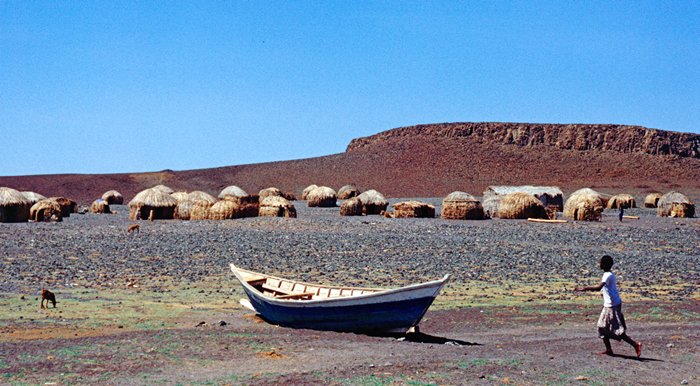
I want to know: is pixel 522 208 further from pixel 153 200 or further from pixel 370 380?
pixel 370 380

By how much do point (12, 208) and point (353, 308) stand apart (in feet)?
99.7

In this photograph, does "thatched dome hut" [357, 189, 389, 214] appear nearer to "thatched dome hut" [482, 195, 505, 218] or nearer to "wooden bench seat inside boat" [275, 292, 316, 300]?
"thatched dome hut" [482, 195, 505, 218]

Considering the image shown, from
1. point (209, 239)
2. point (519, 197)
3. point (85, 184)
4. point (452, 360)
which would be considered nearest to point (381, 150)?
point (85, 184)

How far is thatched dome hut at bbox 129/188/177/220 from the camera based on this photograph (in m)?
40.2

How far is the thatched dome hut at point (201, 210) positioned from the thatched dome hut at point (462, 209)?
12090 mm

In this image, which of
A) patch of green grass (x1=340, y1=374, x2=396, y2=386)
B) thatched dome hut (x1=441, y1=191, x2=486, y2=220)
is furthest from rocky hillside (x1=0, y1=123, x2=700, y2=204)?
patch of green grass (x1=340, y1=374, x2=396, y2=386)

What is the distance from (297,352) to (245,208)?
30.2 metres

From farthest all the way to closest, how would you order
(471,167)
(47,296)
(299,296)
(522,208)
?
(471,167), (522,208), (47,296), (299,296)

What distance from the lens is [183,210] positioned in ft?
134

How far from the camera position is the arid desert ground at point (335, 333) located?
952 centimetres

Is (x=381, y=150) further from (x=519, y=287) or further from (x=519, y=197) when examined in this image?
(x=519, y=287)

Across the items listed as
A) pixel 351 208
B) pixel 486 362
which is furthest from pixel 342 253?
pixel 351 208

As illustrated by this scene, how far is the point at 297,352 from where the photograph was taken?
415 inches

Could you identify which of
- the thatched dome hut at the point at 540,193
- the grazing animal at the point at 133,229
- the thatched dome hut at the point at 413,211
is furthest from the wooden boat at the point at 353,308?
the thatched dome hut at the point at 540,193
